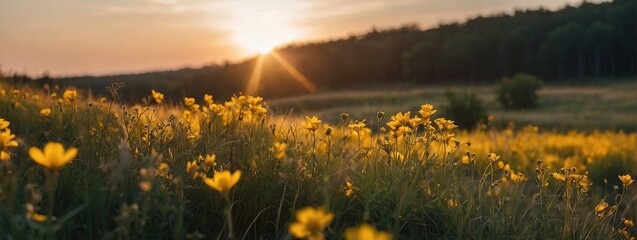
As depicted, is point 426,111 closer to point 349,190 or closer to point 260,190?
point 349,190

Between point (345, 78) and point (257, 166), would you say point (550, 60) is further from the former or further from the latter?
point (257, 166)

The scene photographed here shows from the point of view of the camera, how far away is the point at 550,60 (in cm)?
8319

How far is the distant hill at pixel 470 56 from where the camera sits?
80.6m

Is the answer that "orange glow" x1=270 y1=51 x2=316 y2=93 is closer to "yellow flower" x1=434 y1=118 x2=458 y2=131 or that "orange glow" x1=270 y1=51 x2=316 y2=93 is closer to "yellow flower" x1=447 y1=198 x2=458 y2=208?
"yellow flower" x1=434 y1=118 x2=458 y2=131

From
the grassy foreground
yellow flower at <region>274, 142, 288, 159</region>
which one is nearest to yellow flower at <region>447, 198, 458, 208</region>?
the grassy foreground

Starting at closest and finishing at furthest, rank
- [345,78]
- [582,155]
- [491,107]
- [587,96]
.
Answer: [582,155] < [491,107] < [587,96] < [345,78]

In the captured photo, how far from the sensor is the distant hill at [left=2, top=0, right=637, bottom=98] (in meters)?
80.6

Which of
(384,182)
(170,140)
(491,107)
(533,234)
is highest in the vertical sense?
(170,140)

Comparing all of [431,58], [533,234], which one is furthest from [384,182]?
[431,58]

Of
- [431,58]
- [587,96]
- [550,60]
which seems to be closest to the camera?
[587,96]

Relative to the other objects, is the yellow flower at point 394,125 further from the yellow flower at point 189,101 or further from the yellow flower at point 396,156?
the yellow flower at point 189,101

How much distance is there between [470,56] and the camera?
3541 inches

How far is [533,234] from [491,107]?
3911 cm

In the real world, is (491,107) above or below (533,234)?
below
